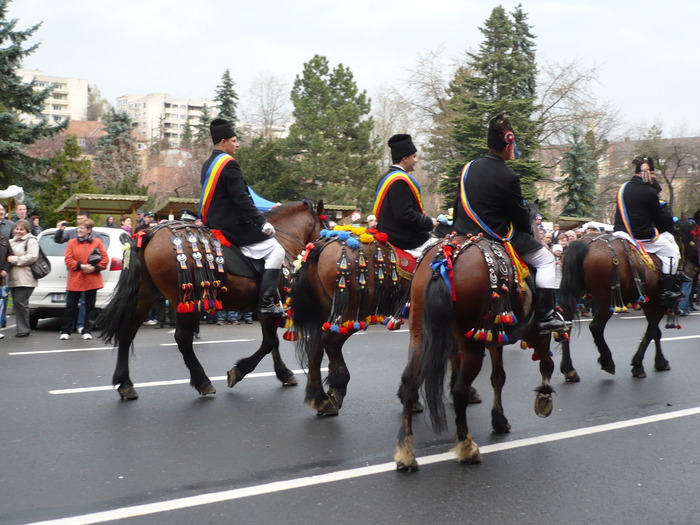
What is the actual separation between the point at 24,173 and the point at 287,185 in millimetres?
15597

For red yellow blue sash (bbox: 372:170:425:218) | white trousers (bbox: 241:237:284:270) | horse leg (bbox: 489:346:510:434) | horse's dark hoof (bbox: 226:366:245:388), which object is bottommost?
horse's dark hoof (bbox: 226:366:245:388)

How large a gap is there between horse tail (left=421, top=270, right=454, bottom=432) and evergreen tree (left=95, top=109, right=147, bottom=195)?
41.4 metres

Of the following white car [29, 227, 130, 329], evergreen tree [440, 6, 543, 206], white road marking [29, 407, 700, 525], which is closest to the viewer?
white road marking [29, 407, 700, 525]

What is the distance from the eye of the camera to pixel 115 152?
154ft

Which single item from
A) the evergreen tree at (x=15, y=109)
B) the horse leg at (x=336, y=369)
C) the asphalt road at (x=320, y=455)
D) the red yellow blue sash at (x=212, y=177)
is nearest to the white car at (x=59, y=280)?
the asphalt road at (x=320, y=455)

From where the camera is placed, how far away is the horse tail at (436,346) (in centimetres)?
522

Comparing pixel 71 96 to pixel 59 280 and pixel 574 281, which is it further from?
pixel 574 281

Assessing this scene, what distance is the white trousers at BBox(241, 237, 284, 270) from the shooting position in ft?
25.0

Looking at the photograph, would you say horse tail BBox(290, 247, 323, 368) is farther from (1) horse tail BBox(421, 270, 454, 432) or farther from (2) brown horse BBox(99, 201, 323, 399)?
(1) horse tail BBox(421, 270, 454, 432)

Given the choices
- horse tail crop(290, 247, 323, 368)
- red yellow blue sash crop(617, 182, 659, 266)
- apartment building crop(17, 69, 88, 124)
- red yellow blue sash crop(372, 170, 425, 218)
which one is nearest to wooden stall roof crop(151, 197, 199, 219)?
red yellow blue sash crop(617, 182, 659, 266)

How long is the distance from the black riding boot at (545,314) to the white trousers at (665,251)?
388 centimetres

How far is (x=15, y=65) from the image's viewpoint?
24891 mm

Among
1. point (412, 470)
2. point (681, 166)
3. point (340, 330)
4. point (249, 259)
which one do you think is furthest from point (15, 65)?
point (681, 166)

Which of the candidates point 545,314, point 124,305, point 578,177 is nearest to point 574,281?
point 545,314
